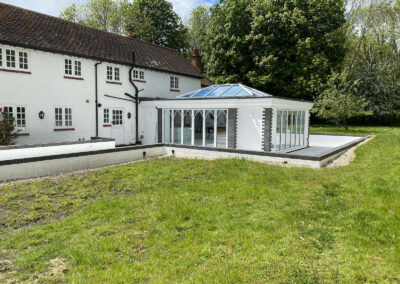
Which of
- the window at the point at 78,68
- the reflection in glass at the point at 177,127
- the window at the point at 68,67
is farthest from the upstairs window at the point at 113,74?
the reflection in glass at the point at 177,127

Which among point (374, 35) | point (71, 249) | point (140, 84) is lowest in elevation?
point (71, 249)

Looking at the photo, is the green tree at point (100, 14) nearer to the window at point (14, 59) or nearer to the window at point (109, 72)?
the window at point (109, 72)

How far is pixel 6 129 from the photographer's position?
1394cm

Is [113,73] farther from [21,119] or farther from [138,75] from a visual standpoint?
[21,119]

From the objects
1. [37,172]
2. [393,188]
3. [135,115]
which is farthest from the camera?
[135,115]

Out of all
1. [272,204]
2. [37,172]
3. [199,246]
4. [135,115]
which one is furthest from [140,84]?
[199,246]

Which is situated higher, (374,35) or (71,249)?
(374,35)

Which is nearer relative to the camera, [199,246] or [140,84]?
[199,246]

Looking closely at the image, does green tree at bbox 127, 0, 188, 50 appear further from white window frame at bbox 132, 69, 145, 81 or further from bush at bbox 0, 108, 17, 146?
bush at bbox 0, 108, 17, 146

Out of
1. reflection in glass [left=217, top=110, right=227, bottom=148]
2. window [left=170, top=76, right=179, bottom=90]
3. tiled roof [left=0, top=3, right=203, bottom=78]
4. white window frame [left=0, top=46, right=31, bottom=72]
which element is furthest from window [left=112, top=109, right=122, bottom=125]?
reflection in glass [left=217, top=110, right=227, bottom=148]

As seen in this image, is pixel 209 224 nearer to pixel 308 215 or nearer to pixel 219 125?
pixel 308 215

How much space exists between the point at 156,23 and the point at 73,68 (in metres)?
29.8

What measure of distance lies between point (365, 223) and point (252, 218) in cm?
223

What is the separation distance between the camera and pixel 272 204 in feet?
23.8
